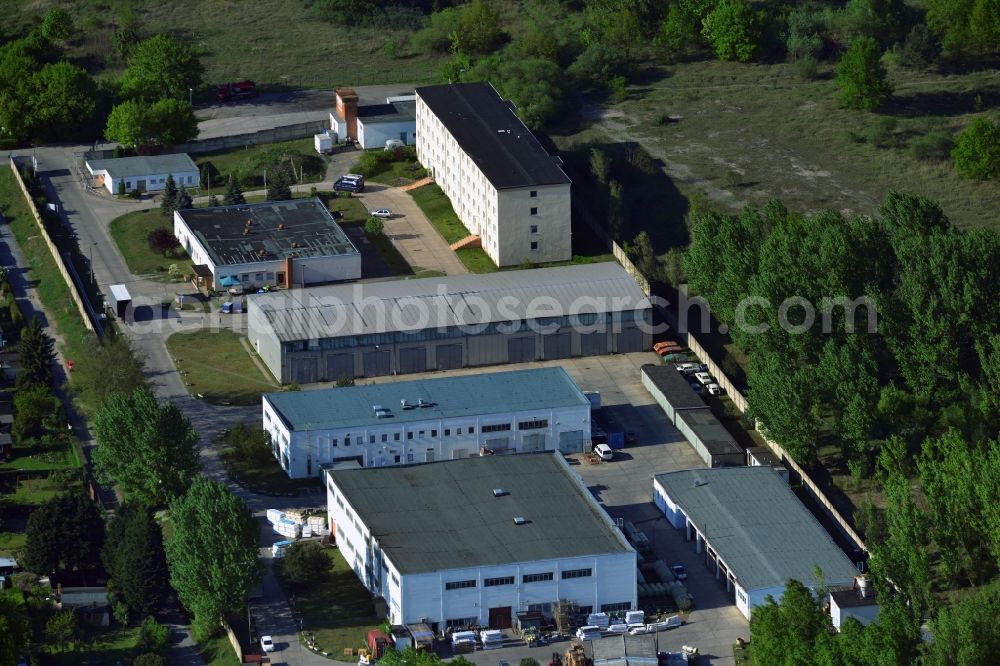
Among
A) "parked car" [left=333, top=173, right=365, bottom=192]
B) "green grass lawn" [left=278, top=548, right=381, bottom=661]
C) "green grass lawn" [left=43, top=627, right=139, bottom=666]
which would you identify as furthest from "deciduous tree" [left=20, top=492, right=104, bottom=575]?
"parked car" [left=333, top=173, right=365, bottom=192]

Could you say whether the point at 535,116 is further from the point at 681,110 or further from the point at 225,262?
the point at 225,262

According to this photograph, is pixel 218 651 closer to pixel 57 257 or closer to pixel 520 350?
pixel 520 350

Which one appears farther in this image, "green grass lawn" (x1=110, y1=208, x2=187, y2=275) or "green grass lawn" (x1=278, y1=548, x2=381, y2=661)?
"green grass lawn" (x1=110, y1=208, x2=187, y2=275)

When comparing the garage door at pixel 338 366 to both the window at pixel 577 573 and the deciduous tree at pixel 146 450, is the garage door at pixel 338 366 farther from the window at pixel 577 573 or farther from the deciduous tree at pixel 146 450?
the window at pixel 577 573

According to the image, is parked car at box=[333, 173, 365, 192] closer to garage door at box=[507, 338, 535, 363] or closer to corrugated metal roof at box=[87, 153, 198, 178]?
corrugated metal roof at box=[87, 153, 198, 178]

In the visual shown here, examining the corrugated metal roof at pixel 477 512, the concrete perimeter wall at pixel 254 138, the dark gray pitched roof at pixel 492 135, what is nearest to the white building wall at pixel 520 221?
the dark gray pitched roof at pixel 492 135

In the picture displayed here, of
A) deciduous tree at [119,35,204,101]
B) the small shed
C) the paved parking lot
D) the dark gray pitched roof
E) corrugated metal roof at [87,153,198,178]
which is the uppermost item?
the dark gray pitched roof

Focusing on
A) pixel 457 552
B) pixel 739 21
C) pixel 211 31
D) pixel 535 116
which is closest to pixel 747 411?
pixel 457 552
